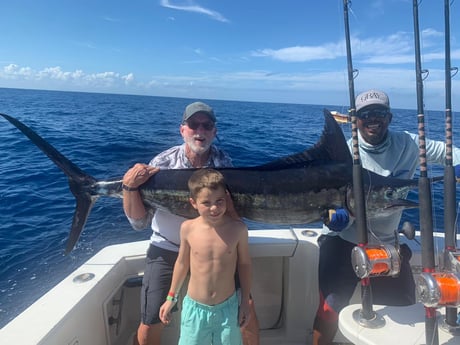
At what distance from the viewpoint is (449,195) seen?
1.84m

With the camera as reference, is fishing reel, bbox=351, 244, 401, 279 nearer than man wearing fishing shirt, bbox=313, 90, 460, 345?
Yes

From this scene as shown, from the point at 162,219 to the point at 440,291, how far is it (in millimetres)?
1557

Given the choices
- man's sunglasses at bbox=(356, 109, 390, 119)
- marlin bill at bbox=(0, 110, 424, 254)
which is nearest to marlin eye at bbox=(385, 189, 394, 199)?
marlin bill at bbox=(0, 110, 424, 254)

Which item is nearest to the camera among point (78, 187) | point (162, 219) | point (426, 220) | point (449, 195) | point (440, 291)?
point (440, 291)

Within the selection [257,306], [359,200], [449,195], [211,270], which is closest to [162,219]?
[211,270]

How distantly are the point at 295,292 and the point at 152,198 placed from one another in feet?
4.31

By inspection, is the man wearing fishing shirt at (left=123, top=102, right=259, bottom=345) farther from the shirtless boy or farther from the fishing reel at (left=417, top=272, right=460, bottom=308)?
the fishing reel at (left=417, top=272, right=460, bottom=308)

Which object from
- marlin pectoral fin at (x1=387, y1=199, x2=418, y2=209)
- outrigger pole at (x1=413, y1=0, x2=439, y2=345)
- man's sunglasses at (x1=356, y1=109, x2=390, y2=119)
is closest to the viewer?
outrigger pole at (x1=413, y1=0, x2=439, y2=345)

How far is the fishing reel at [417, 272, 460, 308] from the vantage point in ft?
4.33

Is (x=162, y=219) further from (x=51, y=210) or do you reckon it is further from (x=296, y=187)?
(x=51, y=210)

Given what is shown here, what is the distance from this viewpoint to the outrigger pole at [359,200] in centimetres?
163

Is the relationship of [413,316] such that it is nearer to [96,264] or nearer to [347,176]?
[347,176]

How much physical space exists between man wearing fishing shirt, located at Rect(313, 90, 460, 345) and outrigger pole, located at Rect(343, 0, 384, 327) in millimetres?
168

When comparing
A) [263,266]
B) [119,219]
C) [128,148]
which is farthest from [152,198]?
[128,148]
